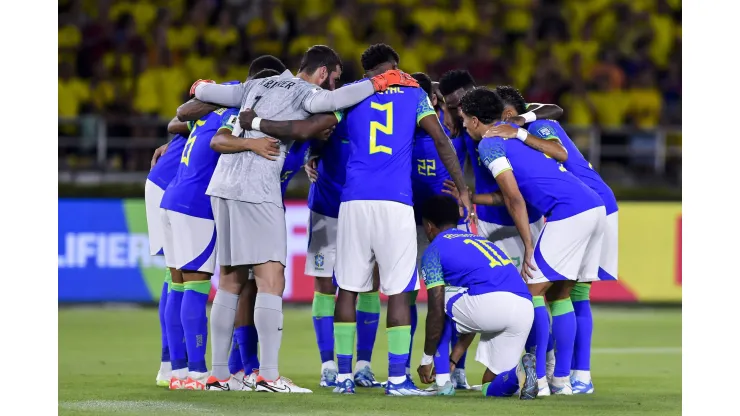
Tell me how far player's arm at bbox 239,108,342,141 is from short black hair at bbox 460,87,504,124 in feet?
2.94

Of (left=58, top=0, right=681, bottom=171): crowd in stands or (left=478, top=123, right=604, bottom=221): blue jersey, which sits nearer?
(left=478, top=123, right=604, bottom=221): blue jersey

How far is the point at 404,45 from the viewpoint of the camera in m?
16.5

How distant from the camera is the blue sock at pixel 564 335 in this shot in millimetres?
6922

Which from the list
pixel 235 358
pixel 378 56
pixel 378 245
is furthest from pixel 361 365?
pixel 378 56

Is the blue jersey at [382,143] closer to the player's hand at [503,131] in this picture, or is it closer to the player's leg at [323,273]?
the player's hand at [503,131]

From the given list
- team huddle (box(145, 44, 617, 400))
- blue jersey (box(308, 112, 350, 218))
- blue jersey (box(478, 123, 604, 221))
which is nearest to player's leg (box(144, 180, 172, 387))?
team huddle (box(145, 44, 617, 400))

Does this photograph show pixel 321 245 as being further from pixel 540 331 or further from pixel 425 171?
pixel 540 331

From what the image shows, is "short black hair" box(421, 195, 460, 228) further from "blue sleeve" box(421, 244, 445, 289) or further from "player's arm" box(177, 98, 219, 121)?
"player's arm" box(177, 98, 219, 121)

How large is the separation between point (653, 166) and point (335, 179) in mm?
7702

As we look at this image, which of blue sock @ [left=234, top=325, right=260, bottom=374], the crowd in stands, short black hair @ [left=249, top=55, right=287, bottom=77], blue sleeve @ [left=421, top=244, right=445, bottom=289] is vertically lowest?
blue sock @ [left=234, top=325, right=260, bottom=374]

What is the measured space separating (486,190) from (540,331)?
108cm

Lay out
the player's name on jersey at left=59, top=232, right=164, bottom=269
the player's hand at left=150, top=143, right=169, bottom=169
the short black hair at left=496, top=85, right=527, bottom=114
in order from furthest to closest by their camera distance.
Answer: the player's name on jersey at left=59, top=232, right=164, bottom=269 < the player's hand at left=150, top=143, right=169, bottom=169 < the short black hair at left=496, top=85, right=527, bottom=114

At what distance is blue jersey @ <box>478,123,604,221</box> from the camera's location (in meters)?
6.88

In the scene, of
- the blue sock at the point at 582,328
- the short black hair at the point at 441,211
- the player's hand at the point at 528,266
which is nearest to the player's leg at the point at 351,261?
the short black hair at the point at 441,211
